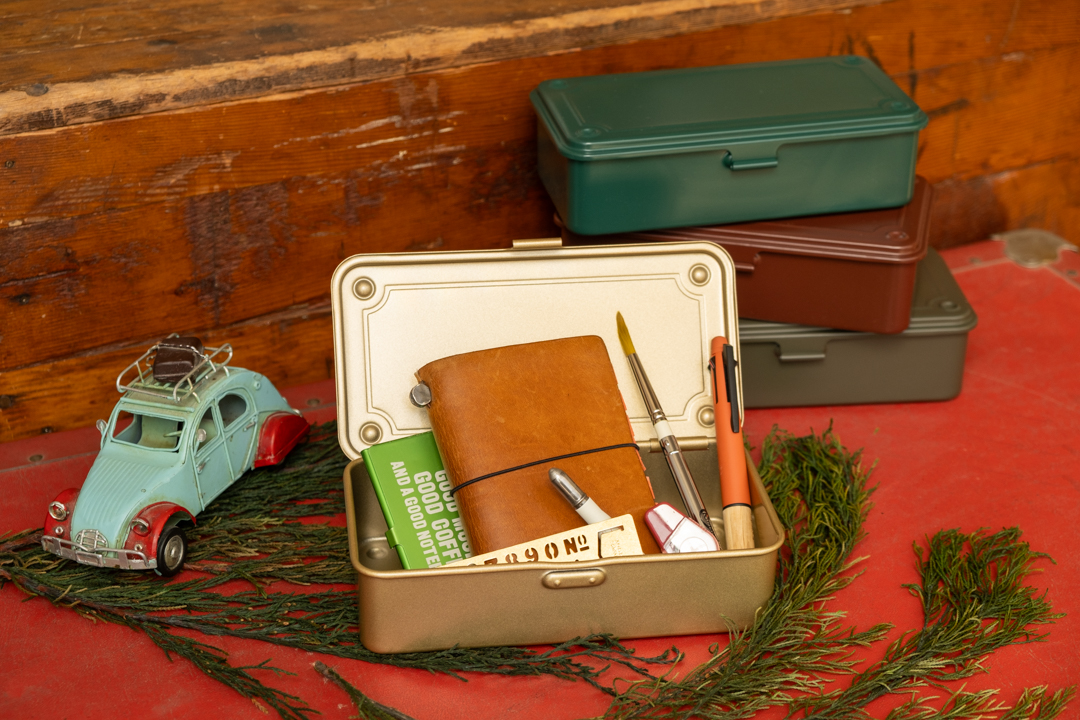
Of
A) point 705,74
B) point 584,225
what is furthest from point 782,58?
point 584,225

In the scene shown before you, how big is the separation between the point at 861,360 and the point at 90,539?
0.91 m

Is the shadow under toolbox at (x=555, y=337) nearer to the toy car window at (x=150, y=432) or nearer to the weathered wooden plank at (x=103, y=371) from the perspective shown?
the toy car window at (x=150, y=432)

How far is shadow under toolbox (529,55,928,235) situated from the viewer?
111 cm

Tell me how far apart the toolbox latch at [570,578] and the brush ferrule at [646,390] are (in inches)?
9.1

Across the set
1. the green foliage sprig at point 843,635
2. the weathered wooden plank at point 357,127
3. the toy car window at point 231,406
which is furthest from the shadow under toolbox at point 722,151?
the toy car window at point 231,406

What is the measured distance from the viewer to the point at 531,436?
36.8 inches

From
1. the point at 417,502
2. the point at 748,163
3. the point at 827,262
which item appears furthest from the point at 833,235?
the point at 417,502

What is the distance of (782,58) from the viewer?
4.60ft

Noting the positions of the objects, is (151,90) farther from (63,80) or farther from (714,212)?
(714,212)

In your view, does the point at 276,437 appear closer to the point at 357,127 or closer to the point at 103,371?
the point at 103,371

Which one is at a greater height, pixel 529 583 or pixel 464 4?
pixel 464 4

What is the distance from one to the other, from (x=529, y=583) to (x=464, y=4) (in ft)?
2.81

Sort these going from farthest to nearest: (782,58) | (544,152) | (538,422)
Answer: (782,58) < (544,152) < (538,422)

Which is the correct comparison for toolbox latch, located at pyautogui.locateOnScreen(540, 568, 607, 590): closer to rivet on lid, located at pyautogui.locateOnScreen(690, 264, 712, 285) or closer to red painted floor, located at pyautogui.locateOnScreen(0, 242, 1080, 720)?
red painted floor, located at pyautogui.locateOnScreen(0, 242, 1080, 720)
